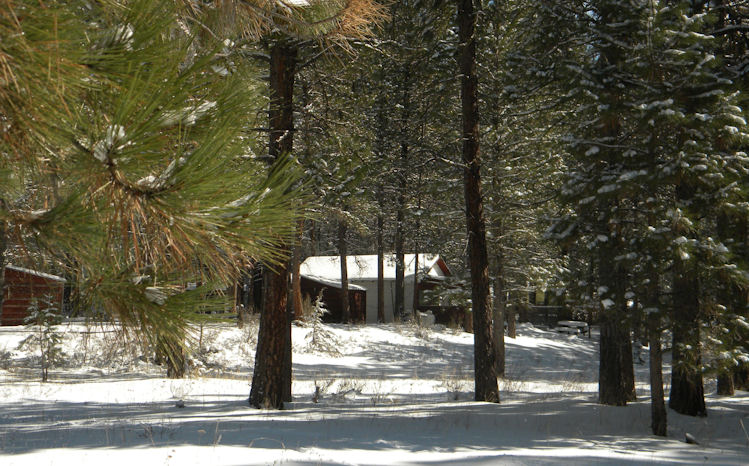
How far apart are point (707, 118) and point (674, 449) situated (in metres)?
4.48

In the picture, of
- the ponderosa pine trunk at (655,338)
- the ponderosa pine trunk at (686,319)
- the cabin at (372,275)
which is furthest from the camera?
the cabin at (372,275)

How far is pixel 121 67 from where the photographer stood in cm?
270

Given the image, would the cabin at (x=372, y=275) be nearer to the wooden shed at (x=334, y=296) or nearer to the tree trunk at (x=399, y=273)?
the wooden shed at (x=334, y=296)

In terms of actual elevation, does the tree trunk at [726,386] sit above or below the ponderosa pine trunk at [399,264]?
below

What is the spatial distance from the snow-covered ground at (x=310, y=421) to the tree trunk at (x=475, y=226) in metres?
0.71

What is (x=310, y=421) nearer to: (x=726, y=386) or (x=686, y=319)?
(x=686, y=319)

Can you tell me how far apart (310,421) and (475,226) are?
16.8ft

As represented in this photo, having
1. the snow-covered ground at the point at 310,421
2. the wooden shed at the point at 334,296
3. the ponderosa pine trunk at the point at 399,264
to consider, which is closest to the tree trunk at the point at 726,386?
the snow-covered ground at the point at 310,421

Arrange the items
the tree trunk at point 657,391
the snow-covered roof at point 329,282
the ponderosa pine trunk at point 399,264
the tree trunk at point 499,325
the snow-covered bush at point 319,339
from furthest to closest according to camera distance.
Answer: the snow-covered roof at point 329,282, the ponderosa pine trunk at point 399,264, the snow-covered bush at point 319,339, the tree trunk at point 499,325, the tree trunk at point 657,391

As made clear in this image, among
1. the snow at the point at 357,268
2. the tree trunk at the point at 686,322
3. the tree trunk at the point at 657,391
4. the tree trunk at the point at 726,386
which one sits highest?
the snow at the point at 357,268

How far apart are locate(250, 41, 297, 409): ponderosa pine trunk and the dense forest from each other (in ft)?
0.11

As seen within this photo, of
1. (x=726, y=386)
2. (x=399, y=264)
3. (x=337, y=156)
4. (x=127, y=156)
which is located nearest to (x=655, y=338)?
(x=337, y=156)

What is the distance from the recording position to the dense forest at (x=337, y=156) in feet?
8.54

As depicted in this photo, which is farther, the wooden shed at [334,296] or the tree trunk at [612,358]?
the wooden shed at [334,296]
